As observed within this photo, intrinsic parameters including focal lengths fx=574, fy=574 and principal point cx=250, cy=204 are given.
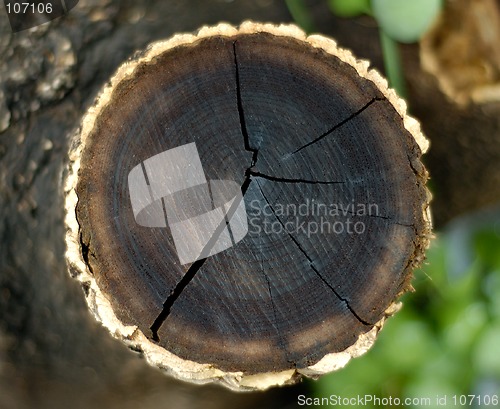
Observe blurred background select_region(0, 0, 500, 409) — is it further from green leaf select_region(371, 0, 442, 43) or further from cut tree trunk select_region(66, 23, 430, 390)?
cut tree trunk select_region(66, 23, 430, 390)

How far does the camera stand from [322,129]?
0.75 meters

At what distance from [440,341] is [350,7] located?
28.6 inches

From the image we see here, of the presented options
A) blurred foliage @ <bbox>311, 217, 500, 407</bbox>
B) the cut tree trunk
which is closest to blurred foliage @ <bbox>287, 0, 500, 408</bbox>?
blurred foliage @ <bbox>311, 217, 500, 407</bbox>

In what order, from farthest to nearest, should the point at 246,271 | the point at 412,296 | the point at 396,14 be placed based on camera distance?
1. the point at 412,296
2. the point at 396,14
3. the point at 246,271

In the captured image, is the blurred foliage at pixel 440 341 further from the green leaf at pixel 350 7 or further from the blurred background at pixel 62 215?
the green leaf at pixel 350 7

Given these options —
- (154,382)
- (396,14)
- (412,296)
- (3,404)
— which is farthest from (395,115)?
(3,404)

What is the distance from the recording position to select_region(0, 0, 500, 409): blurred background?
1.17m

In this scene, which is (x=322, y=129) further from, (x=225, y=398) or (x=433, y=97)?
(x=225, y=398)

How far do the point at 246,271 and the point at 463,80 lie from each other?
90cm

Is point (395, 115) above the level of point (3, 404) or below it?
above

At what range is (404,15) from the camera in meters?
1.12

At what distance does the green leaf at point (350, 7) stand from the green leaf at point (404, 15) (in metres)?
0.05

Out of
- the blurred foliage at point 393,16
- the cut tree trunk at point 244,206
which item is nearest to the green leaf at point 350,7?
the blurred foliage at point 393,16

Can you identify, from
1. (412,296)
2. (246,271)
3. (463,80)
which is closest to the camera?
(246,271)
